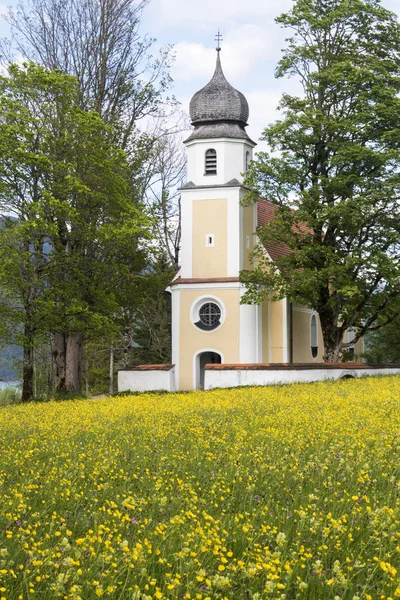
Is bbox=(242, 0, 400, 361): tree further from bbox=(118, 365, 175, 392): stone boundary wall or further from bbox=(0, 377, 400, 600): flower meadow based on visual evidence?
bbox=(0, 377, 400, 600): flower meadow

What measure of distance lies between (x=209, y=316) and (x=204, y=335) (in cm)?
93

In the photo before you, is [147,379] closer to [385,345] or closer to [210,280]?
[210,280]

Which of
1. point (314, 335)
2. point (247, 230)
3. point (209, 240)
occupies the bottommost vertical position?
point (314, 335)

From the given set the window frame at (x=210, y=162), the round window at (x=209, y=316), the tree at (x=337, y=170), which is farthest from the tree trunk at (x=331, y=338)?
the window frame at (x=210, y=162)

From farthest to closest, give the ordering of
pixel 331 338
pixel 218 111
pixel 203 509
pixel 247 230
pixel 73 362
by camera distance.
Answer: pixel 247 230
pixel 218 111
pixel 331 338
pixel 73 362
pixel 203 509

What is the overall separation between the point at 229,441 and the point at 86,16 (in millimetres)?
28470

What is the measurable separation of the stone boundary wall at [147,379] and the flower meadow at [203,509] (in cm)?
2277

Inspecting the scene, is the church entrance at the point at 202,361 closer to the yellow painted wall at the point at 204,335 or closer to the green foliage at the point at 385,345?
the yellow painted wall at the point at 204,335

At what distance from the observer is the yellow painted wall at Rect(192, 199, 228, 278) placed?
37.2 meters

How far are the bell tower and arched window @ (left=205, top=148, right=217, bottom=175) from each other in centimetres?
3

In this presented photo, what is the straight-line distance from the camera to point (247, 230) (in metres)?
38.2

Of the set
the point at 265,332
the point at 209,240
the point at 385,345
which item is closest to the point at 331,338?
the point at 265,332

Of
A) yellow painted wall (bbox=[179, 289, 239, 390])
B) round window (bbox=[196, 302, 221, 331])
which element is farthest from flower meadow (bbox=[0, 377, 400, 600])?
round window (bbox=[196, 302, 221, 331])

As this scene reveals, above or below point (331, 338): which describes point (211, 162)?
above
